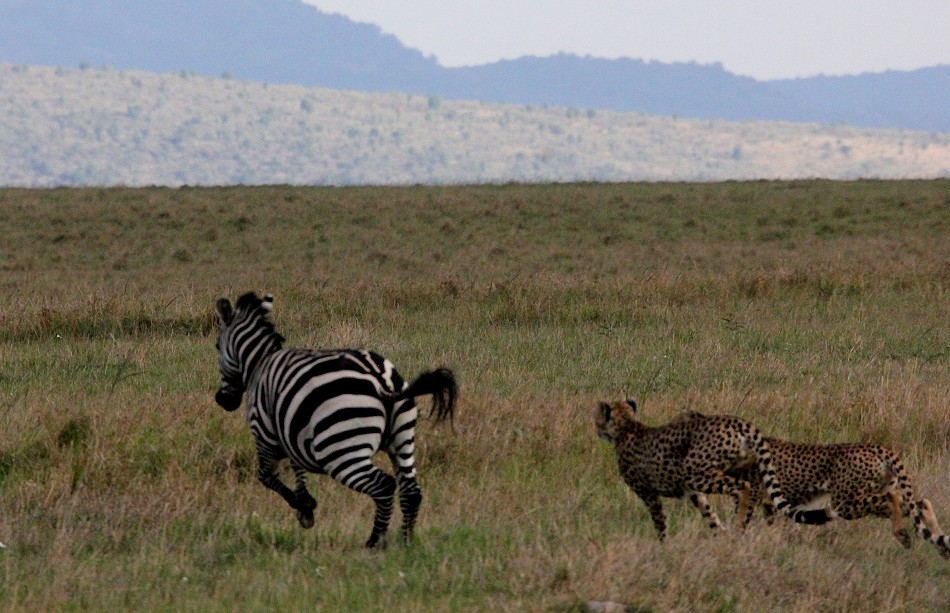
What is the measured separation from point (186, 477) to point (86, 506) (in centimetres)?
95

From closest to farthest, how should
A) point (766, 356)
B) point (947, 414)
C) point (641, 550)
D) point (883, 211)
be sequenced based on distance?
1. point (641, 550)
2. point (947, 414)
3. point (766, 356)
4. point (883, 211)

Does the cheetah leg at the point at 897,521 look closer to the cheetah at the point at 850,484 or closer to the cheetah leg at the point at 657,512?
the cheetah at the point at 850,484

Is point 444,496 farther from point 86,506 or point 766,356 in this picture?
point 766,356

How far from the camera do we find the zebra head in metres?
8.23

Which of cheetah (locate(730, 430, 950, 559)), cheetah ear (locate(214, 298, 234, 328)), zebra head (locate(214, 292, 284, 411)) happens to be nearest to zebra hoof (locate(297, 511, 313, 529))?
zebra head (locate(214, 292, 284, 411))

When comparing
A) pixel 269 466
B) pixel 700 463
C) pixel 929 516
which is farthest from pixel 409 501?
pixel 929 516

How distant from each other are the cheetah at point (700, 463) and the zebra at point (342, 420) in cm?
126

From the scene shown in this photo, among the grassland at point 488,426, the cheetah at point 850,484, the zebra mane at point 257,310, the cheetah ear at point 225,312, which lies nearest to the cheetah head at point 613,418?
the grassland at point 488,426

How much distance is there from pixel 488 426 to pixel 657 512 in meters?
2.69

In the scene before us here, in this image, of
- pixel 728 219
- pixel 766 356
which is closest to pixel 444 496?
pixel 766 356

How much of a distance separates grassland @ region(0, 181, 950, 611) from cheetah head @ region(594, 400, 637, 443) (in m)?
0.61

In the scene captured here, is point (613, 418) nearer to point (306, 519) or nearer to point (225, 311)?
point (306, 519)

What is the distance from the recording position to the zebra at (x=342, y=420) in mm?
7094

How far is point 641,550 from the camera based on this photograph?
6809 millimetres
